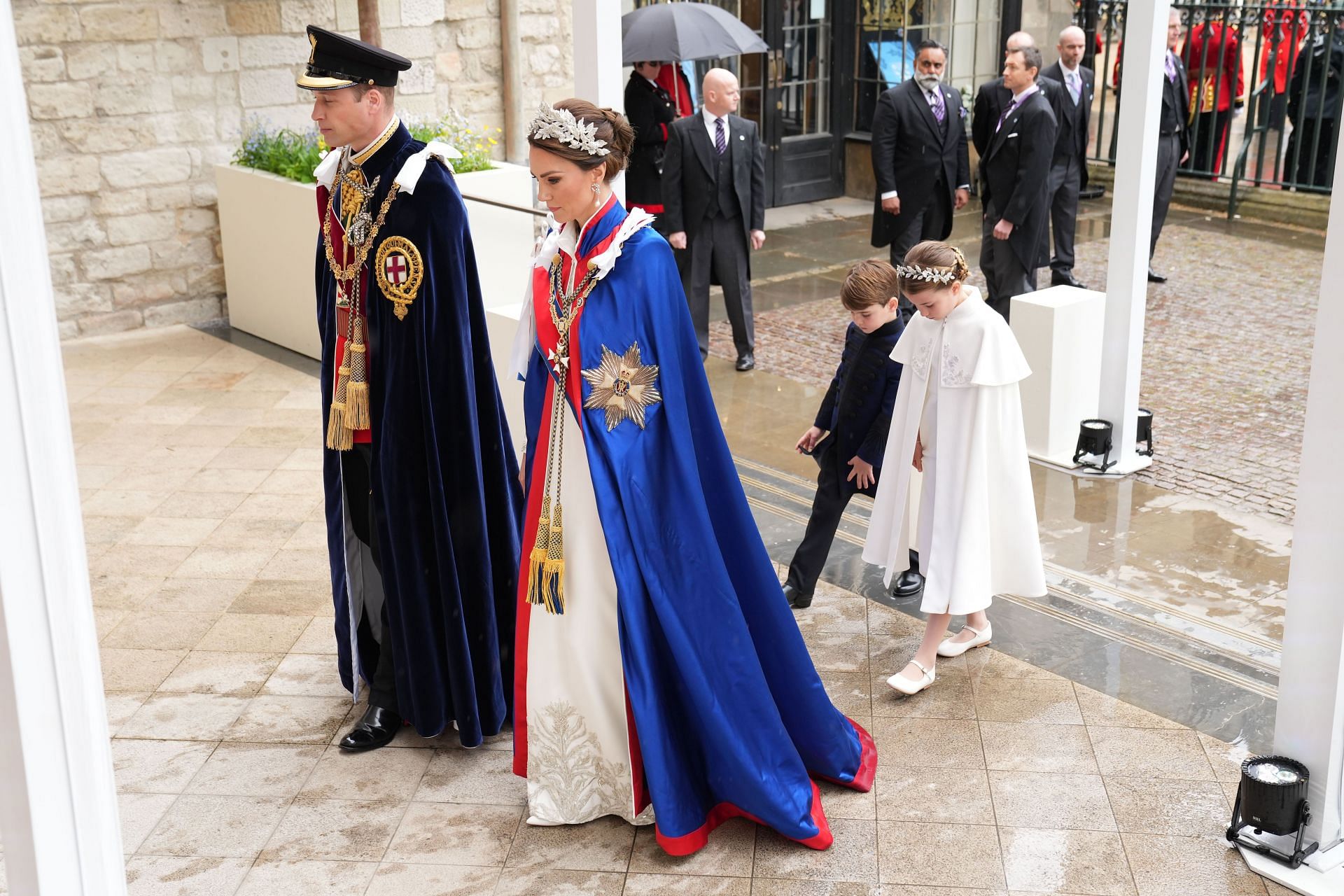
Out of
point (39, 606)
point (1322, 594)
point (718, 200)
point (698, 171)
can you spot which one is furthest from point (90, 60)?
point (1322, 594)

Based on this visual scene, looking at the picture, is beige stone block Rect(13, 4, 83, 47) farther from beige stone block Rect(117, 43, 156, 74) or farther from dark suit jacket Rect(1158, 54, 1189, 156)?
dark suit jacket Rect(1158, 54, 1189, 156)

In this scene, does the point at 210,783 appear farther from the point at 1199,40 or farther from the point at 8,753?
the point at 1199,40

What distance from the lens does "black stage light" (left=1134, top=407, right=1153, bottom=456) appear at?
6141mm

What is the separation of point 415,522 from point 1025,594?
1.82 meters

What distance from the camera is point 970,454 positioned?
4.08 meters

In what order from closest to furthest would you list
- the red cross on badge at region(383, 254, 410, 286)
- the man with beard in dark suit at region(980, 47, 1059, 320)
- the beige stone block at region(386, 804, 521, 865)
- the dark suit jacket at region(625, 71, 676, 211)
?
the beige stone block at region(386, 804, 521, 865) < the red cross on badge at region(383, 254, 410, 286) < the man with beard in dark suit at region(980, 47, 1059, 320) < the dark suit jacket at region(625, 71, 676, 211)

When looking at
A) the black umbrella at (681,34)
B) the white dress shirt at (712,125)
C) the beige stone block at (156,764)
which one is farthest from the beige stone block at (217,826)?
the black umbrella at (681,34)

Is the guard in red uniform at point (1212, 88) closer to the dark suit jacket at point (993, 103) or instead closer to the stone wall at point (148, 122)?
the dark suit jacket at point (993, 103)

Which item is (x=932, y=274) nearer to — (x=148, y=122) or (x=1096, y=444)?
(x=1096, y=444)

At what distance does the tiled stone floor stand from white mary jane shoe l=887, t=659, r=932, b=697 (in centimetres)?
5

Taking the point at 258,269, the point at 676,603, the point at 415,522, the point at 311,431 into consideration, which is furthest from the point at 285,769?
the point at 258,269

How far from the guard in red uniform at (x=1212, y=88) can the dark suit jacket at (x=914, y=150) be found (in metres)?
3.66

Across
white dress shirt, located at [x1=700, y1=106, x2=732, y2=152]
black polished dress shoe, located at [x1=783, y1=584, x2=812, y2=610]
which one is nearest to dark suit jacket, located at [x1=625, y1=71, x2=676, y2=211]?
white dress shirt, located at [x1=700, y1=106, x2=732, y2=152]

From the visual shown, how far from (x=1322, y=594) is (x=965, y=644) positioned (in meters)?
1.40
